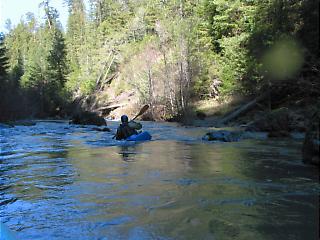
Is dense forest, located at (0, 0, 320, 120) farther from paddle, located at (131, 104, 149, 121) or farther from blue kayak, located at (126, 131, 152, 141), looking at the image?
blue kayak, located at (126, 131, 152, 141)

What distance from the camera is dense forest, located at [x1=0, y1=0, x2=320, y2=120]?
19.7m

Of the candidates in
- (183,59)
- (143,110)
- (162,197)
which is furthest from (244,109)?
(162,197)

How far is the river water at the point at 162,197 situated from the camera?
426 centimetres

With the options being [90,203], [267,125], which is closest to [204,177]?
[90,203]

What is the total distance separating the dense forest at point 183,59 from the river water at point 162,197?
761 cm

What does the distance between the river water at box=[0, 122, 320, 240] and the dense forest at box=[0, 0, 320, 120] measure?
25.0 feet

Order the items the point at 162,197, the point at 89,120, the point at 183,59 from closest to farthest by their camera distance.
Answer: the point at 162,197, the point at 89,120, the point at 183,59

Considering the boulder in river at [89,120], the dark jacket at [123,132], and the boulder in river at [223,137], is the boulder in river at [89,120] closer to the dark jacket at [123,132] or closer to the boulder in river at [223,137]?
the dark jacket at [123,132]

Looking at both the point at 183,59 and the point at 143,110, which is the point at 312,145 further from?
the point at 143,110

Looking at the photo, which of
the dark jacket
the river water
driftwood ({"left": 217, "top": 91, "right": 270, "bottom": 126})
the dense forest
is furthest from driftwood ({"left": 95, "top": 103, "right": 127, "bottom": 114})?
the river water

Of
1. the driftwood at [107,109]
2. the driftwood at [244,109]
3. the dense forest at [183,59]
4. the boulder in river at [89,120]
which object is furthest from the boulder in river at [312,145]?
the driftwood at [107,109]

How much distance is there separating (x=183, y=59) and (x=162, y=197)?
24092mm

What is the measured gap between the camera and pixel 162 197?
570 centimetres

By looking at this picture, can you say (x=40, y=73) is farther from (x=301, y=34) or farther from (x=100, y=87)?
(x=301, y=34)
